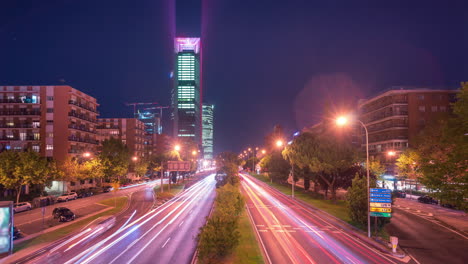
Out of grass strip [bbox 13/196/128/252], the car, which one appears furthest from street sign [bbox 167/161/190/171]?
the car

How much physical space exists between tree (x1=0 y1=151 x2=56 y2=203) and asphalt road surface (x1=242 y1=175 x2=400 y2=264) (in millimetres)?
34203

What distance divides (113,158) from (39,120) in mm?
18025

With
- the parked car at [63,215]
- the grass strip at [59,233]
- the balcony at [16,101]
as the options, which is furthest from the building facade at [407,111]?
the balcony at [16,101]

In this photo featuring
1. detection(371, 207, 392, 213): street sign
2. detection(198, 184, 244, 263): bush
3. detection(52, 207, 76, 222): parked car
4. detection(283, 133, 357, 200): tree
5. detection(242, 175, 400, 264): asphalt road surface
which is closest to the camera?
detection(198, 184, 244, 263): bush

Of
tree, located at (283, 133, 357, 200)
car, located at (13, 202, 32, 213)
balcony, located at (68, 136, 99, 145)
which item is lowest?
car, located at (13, 202, 32, 213)

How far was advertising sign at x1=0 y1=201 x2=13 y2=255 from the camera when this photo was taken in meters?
21.9

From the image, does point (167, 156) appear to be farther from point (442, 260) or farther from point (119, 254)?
point (442, 260)

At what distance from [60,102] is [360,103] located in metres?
85.7

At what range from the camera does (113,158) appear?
72312mm

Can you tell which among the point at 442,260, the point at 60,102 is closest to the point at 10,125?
the point at 60,102

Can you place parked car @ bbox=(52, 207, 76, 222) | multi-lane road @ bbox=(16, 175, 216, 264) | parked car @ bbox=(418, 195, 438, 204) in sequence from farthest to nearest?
1. parked car @ bbox=(418, 195, 438, 204)
2. parked car @ bbox=(52, 207, 76, 222)
3. multi-lane road @ bbox=(16, 175, 216, 264)

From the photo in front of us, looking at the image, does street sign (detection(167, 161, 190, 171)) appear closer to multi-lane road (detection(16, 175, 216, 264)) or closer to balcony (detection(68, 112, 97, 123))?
multi-lane road (detection(16, 175, 216, 264))

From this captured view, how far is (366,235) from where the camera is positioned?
91.1 ft

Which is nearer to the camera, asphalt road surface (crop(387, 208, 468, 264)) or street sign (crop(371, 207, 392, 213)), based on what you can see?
asphalt road surface (crop(387, 208, 468, 264))
